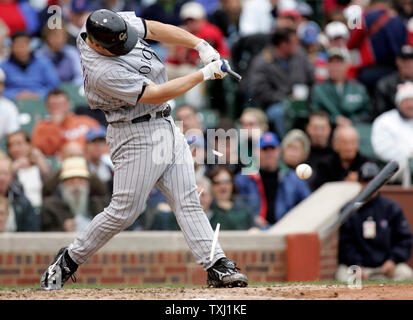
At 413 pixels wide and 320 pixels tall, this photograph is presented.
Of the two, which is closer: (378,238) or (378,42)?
(378,238)

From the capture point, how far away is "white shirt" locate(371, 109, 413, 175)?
11.1m

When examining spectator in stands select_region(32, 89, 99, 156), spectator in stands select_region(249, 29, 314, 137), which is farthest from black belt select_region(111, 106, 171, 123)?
spectator in stands select_region(249, 29, 314, 137)

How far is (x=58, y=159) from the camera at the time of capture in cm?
1120

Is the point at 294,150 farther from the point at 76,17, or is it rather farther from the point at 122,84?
the point at 122,84

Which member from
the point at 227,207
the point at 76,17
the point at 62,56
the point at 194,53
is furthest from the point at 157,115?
the point at 76,17

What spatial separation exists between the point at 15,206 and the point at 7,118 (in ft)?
6.99

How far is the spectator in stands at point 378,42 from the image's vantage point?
12766 mm

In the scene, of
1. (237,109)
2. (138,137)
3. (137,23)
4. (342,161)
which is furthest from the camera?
(237,109)

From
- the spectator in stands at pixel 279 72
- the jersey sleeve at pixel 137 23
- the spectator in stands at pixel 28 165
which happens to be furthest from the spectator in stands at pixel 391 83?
the jersey sleeve at pixel 137 23

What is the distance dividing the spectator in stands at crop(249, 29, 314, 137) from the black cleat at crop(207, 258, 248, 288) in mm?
5432

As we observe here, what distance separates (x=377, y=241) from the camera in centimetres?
998

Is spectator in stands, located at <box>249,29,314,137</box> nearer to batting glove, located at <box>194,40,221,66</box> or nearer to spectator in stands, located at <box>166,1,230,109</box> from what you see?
spectator in stands, located at <box>166,1,230,109</box>
